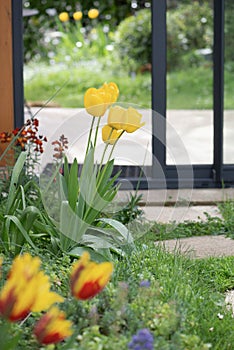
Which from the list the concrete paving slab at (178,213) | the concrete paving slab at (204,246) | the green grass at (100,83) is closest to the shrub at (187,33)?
the green grass at (100,83)

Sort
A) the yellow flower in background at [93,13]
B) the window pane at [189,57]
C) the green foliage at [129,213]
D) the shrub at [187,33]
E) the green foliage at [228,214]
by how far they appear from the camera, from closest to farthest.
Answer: the green foliage at [129,213], the green foliage at [228,214], the window pane at [189,57], the yellow flower in background at [93,13], the shrub at [187,33]

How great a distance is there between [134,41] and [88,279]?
8195 mm

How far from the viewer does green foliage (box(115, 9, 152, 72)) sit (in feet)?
31.3

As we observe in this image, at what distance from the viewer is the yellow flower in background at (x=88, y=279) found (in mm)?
1766

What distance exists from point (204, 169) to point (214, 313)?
8.77 ft

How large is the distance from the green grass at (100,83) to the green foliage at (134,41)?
0.59 feet

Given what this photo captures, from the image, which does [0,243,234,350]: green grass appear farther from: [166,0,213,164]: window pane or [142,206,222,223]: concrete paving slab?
[166,0,213,164]: window pane

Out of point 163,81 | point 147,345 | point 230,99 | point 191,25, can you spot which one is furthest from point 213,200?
point 191,25

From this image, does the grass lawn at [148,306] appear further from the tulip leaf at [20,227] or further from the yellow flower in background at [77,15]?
the yellow flower in background at [77,15]

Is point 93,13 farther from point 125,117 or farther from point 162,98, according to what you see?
point 125,117

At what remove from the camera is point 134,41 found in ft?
32.0

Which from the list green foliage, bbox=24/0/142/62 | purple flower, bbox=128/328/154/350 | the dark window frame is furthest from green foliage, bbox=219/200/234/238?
green foliage, bbox=24/0/142/62

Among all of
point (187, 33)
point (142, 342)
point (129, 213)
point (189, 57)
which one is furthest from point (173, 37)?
point (142, 342)

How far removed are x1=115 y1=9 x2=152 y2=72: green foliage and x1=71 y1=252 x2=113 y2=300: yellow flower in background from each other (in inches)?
313
